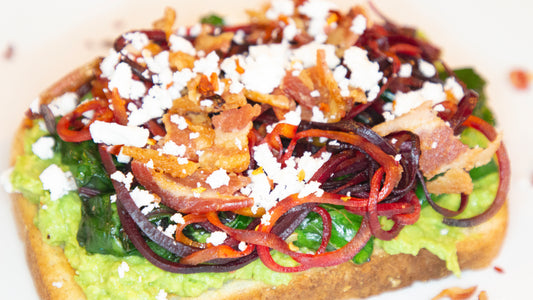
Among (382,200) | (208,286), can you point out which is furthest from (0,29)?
(382,200)

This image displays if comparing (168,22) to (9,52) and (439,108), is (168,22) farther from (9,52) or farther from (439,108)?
(439,108)

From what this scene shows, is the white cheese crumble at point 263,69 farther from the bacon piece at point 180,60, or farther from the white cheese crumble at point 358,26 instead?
the white cheese crumble at point 358,26

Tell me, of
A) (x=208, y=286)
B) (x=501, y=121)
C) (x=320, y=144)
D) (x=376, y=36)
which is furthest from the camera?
(x=501, y=121)

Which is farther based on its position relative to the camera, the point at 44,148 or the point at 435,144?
the point at 44,148

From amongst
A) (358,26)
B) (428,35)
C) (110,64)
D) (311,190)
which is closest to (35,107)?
(110,64)

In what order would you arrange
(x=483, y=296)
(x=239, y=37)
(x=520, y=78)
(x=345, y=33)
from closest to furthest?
1. (x=483, y=296)
2. (x=345, y=33)
3. (x=239, y=37)
4. (x=520, y=78)

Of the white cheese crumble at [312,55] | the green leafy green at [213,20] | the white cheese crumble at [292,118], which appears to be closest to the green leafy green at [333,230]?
the white cheese crumble at [292,118]

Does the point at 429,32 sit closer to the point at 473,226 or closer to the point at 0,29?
the point at 473,226

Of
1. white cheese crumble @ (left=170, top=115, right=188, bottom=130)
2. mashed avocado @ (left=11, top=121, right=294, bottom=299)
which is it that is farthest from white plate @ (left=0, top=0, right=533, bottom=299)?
white cheese crumble @ (left=170, top=115, right=188, bottom=130)

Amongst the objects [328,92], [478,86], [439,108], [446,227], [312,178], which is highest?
[328,92]
